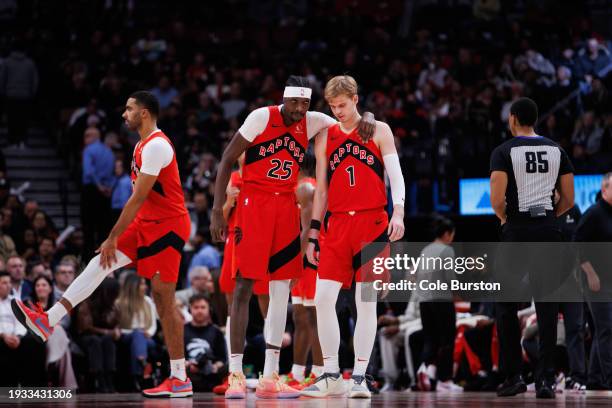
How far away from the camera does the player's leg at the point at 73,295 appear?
25.5 ft

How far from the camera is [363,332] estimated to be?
300 inches

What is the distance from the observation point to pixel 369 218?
25.4 ft

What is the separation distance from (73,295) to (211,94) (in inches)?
464

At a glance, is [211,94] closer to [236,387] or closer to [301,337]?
[301,337]

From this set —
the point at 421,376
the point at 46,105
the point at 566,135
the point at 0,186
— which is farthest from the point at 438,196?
the point at 46,105

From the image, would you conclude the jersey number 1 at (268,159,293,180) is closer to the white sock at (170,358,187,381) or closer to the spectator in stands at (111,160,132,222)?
the white sock at (170,358,187,381)

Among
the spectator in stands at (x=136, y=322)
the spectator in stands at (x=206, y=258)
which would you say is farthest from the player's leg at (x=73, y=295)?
the spectator in stands at (x=206, y=258)

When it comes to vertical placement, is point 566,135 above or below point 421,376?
above

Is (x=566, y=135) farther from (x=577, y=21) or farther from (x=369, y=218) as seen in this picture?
(x=369, y=218)

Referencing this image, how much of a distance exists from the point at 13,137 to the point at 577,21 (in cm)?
1096

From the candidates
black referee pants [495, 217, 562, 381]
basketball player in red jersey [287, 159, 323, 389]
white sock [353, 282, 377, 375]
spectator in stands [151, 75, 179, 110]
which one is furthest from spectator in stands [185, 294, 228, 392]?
spectator in stands [151, 75, 179, 110]

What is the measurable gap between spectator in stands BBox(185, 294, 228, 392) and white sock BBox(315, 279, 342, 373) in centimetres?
364

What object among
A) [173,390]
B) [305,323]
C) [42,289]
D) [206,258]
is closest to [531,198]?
[305,323]

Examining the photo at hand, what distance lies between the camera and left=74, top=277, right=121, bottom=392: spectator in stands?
37.5ft
